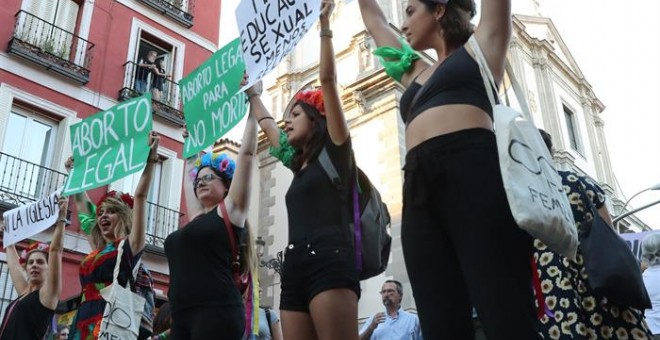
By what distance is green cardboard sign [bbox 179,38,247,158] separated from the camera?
14.1 ft

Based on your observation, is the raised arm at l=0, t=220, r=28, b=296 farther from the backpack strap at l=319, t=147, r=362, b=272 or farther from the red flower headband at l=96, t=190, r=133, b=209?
the backpack strap at l=319, t=147, r=362, b=272

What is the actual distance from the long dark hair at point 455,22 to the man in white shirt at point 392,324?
197 inches

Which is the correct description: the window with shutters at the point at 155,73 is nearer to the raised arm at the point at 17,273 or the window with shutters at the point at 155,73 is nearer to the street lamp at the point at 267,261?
the street lamp at the point at 267,261

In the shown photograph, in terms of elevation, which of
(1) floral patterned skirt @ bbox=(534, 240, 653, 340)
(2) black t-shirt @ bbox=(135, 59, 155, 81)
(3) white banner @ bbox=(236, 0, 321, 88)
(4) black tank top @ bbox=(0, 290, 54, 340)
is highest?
(2) black t-shirt @ bbox=(135, 59, 155, 81)

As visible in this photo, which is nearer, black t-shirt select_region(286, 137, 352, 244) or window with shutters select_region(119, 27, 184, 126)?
black t-shirt select_region(286, 137, 352, 244)

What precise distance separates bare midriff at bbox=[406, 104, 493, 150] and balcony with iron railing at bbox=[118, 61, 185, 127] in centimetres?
1234

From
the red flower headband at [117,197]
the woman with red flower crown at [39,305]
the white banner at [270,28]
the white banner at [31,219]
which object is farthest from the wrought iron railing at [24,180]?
the white banner at [270,28]

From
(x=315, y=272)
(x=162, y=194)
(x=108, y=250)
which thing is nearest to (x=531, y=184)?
(x=315, y=272)

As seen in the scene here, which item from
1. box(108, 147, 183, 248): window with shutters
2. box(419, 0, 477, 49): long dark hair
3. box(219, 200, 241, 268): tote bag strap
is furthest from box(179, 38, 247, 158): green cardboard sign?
box(108, 147, 183, 248): window with shutters

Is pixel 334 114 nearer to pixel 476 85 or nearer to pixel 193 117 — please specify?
pixel 476 85

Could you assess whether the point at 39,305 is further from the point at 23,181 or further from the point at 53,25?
the point at 53,25

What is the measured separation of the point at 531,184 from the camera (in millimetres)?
1730

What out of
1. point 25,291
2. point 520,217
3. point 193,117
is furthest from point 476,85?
point 25,291

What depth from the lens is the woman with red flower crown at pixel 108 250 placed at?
411 centimetres
